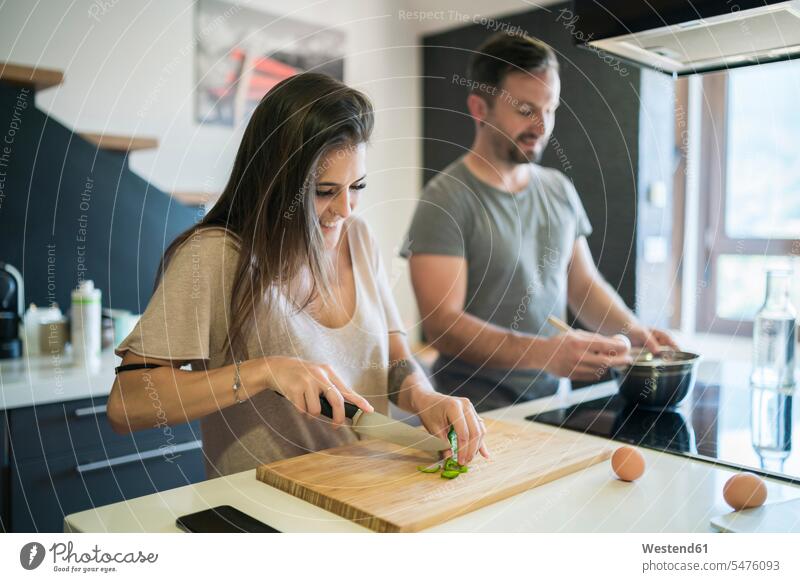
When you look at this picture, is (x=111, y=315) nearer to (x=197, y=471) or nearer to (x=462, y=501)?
(x=197, y=471)

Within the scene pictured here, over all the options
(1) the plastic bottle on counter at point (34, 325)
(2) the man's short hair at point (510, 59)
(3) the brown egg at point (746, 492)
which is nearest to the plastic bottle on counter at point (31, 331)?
(1) the plastic bottle on counter at point (34, 325)

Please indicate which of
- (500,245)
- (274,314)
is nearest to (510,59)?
(500,245)

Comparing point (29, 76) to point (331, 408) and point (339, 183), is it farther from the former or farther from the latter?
point (331, 408)

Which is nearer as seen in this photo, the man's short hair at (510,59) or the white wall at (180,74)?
the man's short hair at (510,59)

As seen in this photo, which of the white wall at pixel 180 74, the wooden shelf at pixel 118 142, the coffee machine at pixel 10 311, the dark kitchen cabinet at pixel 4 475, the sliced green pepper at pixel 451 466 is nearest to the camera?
the sliced green pepper at pixel 451 466

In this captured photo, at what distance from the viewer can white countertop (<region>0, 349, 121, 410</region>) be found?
134cm

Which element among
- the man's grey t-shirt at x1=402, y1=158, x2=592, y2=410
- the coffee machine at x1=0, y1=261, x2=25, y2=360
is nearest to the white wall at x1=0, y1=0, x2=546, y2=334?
the coffee machine at x1=0, y1=261, x2=25, y2=360

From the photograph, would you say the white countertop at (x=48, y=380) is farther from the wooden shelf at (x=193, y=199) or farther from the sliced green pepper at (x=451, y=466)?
the sliced green pepper at (x=451, y=466)

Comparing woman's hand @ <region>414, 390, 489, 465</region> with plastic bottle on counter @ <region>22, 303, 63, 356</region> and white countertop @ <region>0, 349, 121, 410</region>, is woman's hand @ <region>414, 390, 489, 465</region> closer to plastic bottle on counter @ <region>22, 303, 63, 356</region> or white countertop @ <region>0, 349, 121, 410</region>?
white countertop @ <region>0, 349, 121, 410</region>

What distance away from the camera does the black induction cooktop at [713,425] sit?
903 millimetres

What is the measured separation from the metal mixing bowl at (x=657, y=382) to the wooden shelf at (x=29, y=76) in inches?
50.8

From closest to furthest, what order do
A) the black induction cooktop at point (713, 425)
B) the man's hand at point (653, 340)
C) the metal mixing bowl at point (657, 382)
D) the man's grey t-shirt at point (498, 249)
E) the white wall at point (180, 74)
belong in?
the black induction cooktop at point (713, 425) → the metal mixing bowl at point (657, 382) → the man's hand at point (653, 340) → the man's grey t-shirt at point (498, 249) → the white wall at point (180, 74)

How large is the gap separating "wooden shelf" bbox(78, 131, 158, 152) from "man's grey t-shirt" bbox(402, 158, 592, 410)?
735mm
